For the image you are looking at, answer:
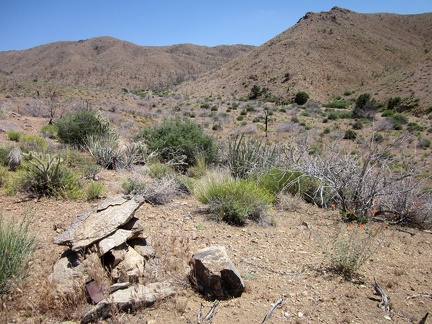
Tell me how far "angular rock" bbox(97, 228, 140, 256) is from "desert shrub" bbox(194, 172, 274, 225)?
6.47ft

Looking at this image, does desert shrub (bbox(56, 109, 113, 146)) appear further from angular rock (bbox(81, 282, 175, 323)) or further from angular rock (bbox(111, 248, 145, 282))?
angular rock (bbox(81, 282, 175, 323))

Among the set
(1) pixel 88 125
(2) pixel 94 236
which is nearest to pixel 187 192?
(2) pixel 94 236

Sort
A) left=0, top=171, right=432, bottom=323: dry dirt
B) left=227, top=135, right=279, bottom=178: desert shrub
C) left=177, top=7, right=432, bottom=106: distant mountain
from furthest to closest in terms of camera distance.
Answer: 1. left=177, top=7, right=432, bottom=106: distant mountain
2. left=227, top=135, right=279, bottom=178: desert shrub
3. left=0, top=171, right=432, bottom=323: dry dirt

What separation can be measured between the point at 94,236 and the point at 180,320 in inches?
52.7

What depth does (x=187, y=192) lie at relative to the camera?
691 cm

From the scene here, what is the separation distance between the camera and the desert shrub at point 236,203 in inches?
211

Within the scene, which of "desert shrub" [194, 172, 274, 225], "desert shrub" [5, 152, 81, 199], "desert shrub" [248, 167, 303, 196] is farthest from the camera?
"desert shrub" [248, 167, 303, 196]

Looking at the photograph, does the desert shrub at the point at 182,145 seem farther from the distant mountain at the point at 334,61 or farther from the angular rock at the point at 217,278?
the distant mountain at the point at 334,61

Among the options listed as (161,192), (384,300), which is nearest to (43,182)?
(161,192)

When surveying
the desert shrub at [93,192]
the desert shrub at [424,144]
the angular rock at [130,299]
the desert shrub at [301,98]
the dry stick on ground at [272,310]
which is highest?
the desert shrub at [301,98]

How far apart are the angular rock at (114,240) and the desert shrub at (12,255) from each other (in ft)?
2.42

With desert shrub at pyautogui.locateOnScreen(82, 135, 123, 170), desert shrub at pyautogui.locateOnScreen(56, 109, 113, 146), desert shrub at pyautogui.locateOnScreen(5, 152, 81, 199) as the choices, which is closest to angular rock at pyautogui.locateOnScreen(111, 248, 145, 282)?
desert shrub at pyautogui.locateOnScreen(5, 152, 81, 199)

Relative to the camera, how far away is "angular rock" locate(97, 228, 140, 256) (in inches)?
138

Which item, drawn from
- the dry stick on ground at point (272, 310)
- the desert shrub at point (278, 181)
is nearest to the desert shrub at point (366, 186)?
the desert shrub at point (278, 181)
